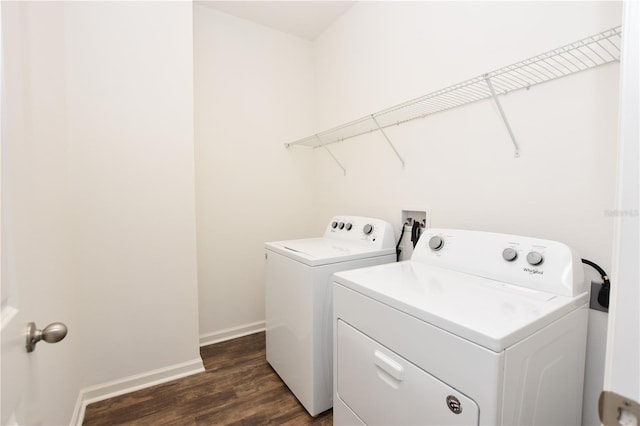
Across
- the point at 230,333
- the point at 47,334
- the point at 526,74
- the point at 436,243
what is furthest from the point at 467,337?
the point at 230,333

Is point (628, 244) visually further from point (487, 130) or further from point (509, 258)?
point (487, 130)

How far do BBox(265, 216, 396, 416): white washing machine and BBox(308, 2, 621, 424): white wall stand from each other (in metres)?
0.26

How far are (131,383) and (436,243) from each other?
1994mm

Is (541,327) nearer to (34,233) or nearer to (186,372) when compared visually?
(34,233)

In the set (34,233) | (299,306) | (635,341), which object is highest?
(34,233)

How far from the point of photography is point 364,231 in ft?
6.14

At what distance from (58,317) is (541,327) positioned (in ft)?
6.11

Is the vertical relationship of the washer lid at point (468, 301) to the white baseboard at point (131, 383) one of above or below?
above

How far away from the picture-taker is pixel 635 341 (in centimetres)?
45

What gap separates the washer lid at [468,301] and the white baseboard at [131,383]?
1.40 metres

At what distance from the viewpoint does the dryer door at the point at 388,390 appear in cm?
80

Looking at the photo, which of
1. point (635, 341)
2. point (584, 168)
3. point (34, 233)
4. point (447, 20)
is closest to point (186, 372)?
point (34, 233)

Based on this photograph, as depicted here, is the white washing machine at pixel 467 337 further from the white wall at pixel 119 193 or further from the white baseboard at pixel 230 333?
the white baseboard at pixel 230 333

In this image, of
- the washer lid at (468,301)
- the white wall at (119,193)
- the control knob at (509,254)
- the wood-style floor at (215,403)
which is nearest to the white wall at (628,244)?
the washer lid at (468,301)
